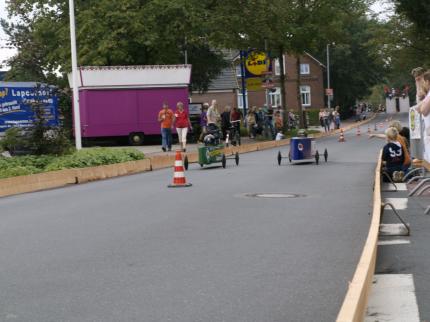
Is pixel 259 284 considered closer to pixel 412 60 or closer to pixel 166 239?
pixel 166 239

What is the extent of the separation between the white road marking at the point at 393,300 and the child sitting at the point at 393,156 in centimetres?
865

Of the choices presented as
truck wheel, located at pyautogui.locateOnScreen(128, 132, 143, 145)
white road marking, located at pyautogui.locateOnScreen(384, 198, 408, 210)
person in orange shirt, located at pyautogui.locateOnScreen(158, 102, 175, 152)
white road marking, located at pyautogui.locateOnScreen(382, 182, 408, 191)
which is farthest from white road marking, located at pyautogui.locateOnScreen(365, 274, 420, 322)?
truck wheel, located at pyautogui.locateOnScreen(128, 132, 143, 145)

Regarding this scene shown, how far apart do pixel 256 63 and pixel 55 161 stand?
25822mm

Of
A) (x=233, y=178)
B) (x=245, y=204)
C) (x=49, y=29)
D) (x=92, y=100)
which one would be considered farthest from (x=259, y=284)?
(x=49, y=29)

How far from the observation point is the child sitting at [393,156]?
1530cm

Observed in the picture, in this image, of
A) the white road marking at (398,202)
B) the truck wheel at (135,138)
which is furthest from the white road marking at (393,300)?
the truck wheel at (135,138)

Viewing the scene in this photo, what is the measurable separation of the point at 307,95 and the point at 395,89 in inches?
2305

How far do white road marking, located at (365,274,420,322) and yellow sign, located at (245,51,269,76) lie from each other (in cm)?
3604

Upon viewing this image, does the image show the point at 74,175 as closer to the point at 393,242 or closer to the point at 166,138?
the point at 166,138

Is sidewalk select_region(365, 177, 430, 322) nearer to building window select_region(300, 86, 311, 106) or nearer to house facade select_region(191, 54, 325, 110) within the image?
house facade select_region(191, 54, 325, 110)

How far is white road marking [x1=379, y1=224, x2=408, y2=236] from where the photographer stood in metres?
9.31

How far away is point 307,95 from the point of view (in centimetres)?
9494

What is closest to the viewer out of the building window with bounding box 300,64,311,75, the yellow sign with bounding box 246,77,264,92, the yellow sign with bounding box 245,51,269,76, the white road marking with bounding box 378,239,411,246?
the white road marking with bounding box 378,239,411,246

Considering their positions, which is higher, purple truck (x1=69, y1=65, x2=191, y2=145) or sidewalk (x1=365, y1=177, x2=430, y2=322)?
purple truck (x1=69, y1=65, x2=191, y2=145)
